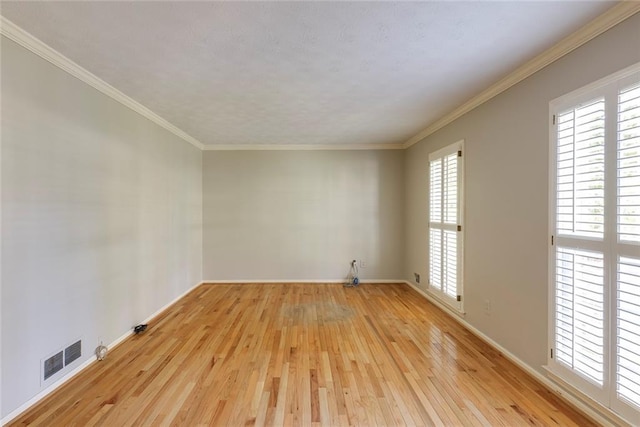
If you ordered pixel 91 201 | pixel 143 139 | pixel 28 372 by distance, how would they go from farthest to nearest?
1. pixel 143 139
2. pixel 91 201
3. pixel 28 372

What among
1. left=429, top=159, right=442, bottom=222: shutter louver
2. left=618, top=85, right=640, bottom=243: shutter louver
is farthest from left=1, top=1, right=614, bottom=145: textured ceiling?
left=429, top=159, right=442, bottom=222: shutter louver

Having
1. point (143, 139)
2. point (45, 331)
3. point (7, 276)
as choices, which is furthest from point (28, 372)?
point (143, 139)

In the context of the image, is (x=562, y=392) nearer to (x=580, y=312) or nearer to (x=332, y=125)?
(x=580, y=312)

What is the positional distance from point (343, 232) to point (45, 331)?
3942 mm

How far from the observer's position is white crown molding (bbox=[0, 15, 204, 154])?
1.71 meters

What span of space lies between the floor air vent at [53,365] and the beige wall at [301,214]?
292 centimetres

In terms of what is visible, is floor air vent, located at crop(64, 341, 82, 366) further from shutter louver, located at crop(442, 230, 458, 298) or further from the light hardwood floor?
shutter louver, located at crop(442, 230, 458, 298)

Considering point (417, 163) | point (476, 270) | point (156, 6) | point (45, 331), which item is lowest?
point (45, 331)

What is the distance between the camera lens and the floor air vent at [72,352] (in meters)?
2.12

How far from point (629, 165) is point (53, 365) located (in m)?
4.03

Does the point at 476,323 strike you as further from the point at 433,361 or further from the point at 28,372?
the point at 28,372

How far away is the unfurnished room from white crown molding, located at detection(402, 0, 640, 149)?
0.02 m

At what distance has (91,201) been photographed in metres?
2.40

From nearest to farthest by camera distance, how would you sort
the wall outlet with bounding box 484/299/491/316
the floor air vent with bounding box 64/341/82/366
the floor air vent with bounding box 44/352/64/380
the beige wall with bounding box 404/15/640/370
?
the beige wall with bounding box 404/15/640/370 < the floor air vent with bounding box 44/352/64/380 < the floor air vent with bounding box 64/341/82/366 < the wall outlet with bounding box 484/299/491/316
